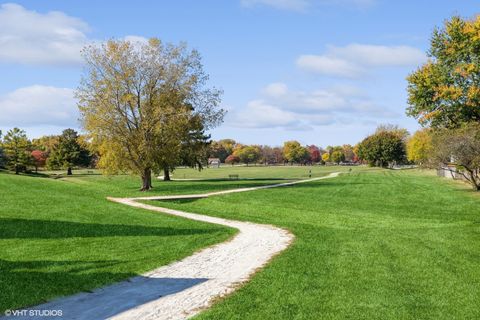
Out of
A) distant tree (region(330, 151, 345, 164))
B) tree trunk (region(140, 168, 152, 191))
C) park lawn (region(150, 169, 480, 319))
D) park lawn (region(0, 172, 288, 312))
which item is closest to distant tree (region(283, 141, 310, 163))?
distant tree (region(330, 151, 345, 164))

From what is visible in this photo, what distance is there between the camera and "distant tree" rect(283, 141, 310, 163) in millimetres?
177250

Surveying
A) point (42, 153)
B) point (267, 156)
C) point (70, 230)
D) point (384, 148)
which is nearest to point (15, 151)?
point (42, 153)

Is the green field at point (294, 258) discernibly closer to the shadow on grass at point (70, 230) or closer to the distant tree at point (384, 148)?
the shadow on grass at point (70, 230)

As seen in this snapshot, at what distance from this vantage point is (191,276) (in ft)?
36.4

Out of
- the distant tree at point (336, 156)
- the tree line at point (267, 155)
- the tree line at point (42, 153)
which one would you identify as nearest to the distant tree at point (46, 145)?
the tree line at point (42, 153)

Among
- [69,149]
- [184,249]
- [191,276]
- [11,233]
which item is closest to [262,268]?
[191,276]

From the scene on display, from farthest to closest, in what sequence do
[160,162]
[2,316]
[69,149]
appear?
[69,149], [160,162], [2,316]

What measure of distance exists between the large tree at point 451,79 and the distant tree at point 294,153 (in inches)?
5692

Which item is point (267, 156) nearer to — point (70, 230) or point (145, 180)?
point (145, 180)

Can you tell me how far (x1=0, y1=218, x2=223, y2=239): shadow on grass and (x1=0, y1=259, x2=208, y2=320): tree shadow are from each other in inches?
178

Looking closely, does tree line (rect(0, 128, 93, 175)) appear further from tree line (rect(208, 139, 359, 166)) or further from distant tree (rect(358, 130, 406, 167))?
tree line (rect(208, 139, 359, 166))

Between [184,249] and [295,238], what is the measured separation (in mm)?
4464

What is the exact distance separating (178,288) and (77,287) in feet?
6.97

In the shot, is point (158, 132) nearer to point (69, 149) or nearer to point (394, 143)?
point (69, 149)
